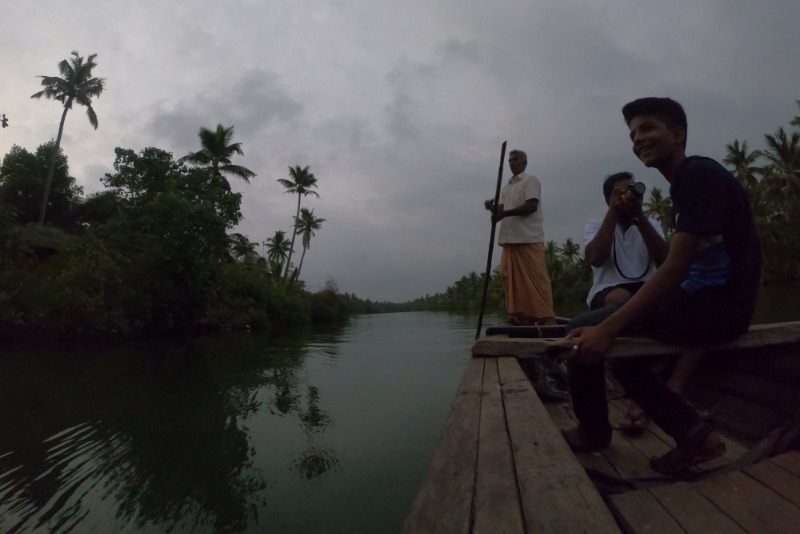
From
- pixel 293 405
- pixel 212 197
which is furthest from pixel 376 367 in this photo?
pixel 212 197

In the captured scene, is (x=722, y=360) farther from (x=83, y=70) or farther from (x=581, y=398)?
(x=83, y=70)

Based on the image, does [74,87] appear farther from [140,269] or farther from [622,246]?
[622,246]

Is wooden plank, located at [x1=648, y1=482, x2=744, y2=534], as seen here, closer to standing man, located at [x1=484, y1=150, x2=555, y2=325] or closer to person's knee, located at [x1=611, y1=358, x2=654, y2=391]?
person's knee, located at [x1=611, y1=358, x2=654, y2=391]

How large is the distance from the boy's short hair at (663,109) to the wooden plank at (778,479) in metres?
1.00

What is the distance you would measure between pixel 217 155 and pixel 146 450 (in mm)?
22224

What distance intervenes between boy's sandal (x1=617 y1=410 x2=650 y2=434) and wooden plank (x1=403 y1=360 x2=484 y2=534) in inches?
32.0

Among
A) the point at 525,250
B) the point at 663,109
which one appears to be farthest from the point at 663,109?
the point at 525,250

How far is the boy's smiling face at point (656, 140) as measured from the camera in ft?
4.69

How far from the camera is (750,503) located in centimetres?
107

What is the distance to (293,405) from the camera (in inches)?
152

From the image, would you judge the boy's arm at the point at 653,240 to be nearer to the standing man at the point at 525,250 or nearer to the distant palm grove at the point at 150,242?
the standing man at the point at 525,250

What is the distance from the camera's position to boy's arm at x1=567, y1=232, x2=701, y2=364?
124 centimetres

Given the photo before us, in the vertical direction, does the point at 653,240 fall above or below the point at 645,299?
above

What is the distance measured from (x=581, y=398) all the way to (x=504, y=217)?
225 cm
